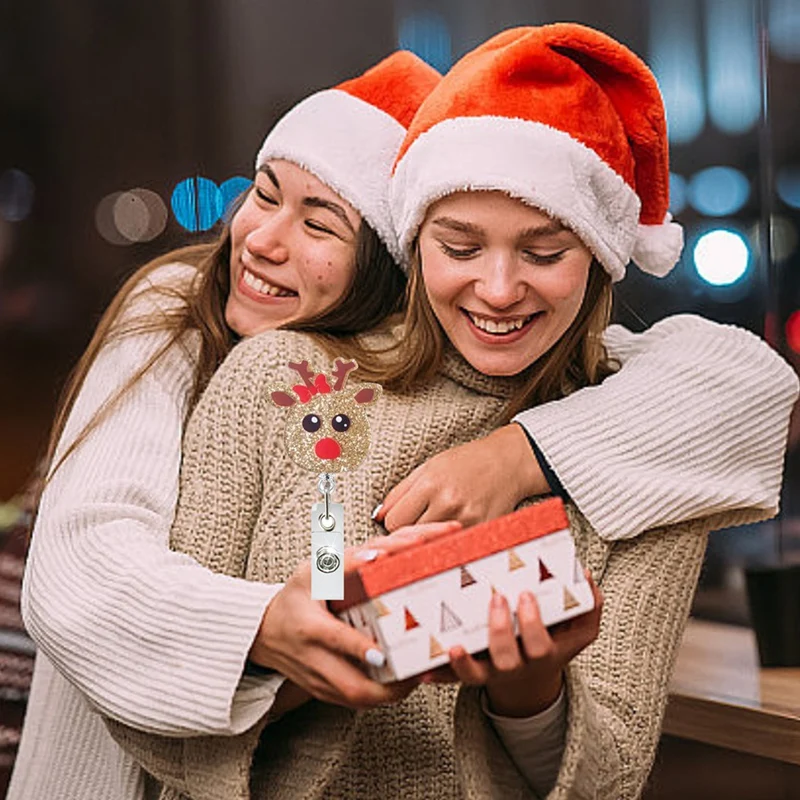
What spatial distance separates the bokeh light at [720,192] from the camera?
53.2 inches

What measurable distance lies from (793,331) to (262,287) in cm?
61

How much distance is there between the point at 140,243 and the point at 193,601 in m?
0.40

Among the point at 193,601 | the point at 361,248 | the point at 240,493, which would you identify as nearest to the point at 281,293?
the point at 361,248

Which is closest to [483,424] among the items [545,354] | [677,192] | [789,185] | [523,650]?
[545,354]

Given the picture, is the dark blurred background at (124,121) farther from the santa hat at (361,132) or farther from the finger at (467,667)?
the finger at (467,667)

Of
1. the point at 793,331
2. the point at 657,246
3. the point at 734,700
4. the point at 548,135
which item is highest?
the point at 548,135

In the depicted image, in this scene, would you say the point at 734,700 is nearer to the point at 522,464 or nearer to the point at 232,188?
the point at 522,464

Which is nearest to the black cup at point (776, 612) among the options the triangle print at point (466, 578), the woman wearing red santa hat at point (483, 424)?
the woman wearing red santa hat at point (483, 424)

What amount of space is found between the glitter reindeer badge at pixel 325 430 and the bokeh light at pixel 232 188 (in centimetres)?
22

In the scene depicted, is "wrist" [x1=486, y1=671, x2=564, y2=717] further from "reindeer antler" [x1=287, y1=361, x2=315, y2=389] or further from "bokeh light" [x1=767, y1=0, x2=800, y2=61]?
"bokeh light" [x1=767, y1=0, x2=800, y2=61]

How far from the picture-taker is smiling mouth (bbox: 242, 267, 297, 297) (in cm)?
108

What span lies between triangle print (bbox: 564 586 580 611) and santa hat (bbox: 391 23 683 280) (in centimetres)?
28

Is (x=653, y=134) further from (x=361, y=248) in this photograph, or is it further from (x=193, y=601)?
(x=193, y=601)

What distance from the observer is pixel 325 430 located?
97 cm
